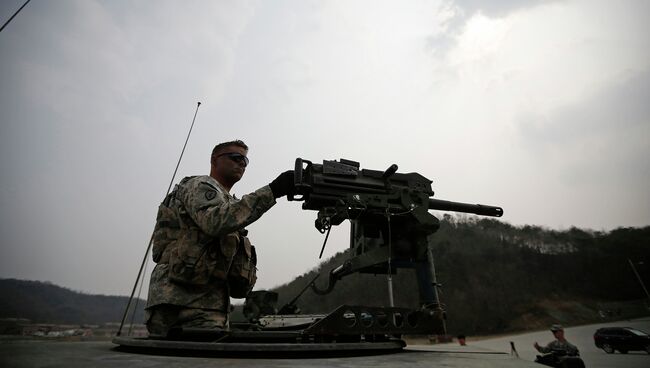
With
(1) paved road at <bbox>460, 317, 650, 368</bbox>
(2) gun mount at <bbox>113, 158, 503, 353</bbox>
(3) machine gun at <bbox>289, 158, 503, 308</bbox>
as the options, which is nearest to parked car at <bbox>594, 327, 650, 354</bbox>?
(1) paved road at <bbox>460, 317, 650, 368</bbox>

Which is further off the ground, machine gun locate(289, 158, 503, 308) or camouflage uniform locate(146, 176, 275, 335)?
machine gun locate(289, 158, 503, 308)

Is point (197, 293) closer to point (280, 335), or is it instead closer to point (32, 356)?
point (280, 335)

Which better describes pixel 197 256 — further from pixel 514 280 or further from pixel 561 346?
pixel 514 280

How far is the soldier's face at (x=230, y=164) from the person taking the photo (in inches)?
110

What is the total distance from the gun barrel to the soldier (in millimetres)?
3085

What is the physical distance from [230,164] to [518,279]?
4870 centimetres

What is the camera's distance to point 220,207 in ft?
6.79

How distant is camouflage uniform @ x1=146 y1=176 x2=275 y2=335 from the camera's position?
2076 millimetres

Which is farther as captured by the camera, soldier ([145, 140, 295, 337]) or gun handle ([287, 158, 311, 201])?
gun handle ([287, 158, 311, 201])

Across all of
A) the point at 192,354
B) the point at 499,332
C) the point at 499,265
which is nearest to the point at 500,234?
the point at 499,265

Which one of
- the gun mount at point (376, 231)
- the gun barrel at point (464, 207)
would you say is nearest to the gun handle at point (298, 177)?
the gun mount at point (376, 231)

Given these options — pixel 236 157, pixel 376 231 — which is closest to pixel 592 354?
pixel 376 231

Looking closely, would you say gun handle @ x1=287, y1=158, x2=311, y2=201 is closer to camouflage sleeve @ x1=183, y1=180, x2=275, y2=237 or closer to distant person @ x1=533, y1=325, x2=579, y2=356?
camouflage sleeve @ x1=183, y1=180, x2=275, y2=237

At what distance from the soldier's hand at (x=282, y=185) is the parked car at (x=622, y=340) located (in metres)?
19.0
